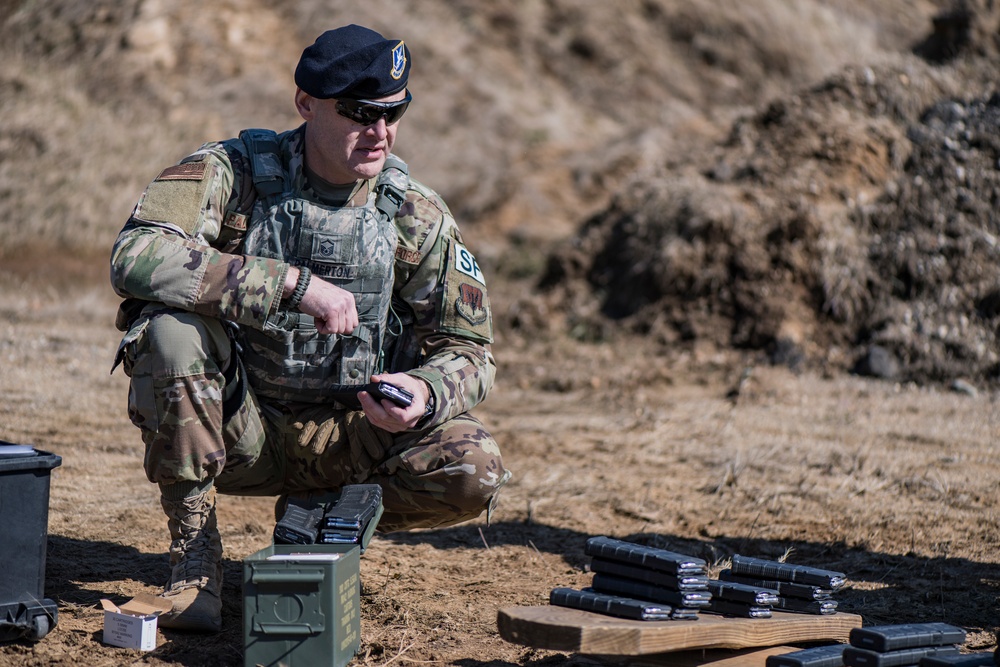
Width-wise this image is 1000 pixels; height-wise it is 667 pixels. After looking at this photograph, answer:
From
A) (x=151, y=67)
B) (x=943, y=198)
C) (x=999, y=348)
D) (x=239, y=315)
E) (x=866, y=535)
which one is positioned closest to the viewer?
(x=239, y=315)

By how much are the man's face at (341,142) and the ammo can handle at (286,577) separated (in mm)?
1246

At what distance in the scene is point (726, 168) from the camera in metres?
8.84

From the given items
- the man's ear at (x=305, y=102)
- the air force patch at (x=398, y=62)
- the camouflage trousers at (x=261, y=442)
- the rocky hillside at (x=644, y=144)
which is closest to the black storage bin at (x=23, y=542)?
the camouflage trousers at (x=261, y=442)

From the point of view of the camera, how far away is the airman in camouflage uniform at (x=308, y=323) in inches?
112

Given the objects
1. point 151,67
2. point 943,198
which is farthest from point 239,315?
point 151,67

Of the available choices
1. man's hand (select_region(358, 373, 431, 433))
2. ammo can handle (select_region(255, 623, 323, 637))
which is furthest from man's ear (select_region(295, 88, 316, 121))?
ammo can handle (select_region(255, 623, 323, 637))

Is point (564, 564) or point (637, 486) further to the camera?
point (637, 486)

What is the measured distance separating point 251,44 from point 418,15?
2.54 m

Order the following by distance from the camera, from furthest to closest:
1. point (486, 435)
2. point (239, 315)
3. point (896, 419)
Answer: point (896, 419), point (486, 435), point (239, 315)

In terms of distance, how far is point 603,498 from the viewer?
15.2 ft

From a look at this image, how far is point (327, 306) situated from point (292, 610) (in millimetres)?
813

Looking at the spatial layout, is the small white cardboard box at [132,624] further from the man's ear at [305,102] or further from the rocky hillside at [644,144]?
the rocky hillside at [644,144]

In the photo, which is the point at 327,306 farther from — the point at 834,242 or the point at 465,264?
the point at 834,242

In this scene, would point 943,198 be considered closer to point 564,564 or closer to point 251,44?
point 564,564
